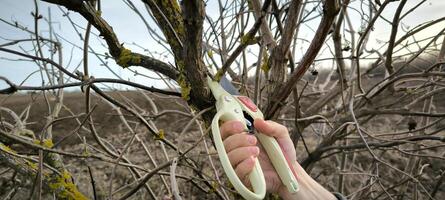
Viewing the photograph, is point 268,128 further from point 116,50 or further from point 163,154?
point 163,154

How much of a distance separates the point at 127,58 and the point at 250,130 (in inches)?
16.6

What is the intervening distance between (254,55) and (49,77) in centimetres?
137

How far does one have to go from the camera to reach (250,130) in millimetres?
1091

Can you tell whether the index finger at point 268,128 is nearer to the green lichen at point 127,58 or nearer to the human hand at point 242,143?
the human hand at point 242,143

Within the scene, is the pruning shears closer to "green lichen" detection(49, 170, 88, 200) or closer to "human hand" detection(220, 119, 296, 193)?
"human hand" detection(220, 119, 296, 193)

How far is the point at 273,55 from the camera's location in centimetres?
114

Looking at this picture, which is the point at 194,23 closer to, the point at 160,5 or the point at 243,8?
the point at 160,5

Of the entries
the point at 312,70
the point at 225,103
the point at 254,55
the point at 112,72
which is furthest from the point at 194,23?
the point at 254,55

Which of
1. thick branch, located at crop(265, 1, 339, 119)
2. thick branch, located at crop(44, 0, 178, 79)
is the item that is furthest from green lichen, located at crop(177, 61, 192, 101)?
thick branch, located at crop(265, 1, 339, 119)

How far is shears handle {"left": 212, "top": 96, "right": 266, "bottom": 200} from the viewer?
35.6 inches

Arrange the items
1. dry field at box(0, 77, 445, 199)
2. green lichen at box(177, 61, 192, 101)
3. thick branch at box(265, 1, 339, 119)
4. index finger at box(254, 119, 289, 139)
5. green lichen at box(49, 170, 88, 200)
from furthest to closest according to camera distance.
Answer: dry field at box(0, 77, 445, 199), green lichen at box(49, 170, 88, 200), index finger at box(254, 119, 289, 139), green lichen at box(177, 61, 192, 101), thick branch at box(265, 1, 339, 119)

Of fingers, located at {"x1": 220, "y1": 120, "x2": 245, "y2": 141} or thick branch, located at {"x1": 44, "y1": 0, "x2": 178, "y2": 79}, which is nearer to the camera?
thick branch, located at {"x1": 44, "y1": 0, "x2": 178, "y2": 79}

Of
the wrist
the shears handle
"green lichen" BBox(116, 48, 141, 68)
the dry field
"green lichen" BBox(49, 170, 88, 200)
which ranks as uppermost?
"green lichen" BBox(116, 48, 141, 68)

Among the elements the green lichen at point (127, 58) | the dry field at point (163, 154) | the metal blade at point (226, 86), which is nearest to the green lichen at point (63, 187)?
the green lichen at point (127, 58)
